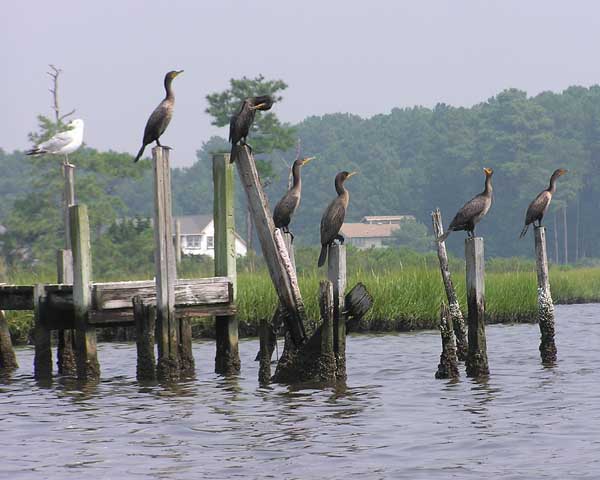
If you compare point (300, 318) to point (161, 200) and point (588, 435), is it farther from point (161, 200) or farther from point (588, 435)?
point (588, 435)

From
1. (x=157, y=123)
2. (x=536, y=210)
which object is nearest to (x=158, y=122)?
(x=157, y=123)

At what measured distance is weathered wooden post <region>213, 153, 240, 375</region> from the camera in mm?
16453

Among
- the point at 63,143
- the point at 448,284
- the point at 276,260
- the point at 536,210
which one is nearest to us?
the point at 276,260

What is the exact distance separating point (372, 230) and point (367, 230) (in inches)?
19.9

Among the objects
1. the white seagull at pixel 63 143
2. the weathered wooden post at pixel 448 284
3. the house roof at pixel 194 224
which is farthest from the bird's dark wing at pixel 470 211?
the house roof at pixel 194 224

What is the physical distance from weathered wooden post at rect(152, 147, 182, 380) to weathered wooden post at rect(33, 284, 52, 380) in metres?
1.95

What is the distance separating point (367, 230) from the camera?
119688mm

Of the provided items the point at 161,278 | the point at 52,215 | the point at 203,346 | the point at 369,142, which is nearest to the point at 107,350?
the point at 203,346

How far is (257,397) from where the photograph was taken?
1531 centimetres

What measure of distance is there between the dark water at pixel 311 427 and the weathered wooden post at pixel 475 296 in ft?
1.81

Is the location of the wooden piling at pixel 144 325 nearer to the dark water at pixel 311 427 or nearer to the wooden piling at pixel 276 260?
the dark water at pixel 311 427

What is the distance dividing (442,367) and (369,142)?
13192 cm

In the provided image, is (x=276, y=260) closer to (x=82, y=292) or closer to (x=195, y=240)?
(x=82, y=292)

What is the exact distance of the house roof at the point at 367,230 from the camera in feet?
385
